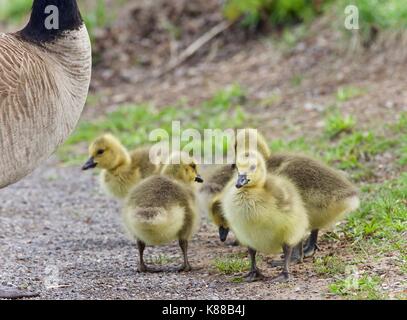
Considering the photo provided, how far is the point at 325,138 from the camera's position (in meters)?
9.65

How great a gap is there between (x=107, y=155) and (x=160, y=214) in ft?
5.97

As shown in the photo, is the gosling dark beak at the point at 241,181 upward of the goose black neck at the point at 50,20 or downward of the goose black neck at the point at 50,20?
downward

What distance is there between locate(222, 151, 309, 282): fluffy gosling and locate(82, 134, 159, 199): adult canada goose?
208 centimetres

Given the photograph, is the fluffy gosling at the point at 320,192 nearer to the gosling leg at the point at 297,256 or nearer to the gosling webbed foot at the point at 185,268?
the gosling leg at the point at 297,256

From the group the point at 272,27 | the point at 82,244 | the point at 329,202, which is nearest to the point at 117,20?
the point at 272,27

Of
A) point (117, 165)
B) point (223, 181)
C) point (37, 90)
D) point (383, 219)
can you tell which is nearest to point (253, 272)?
point (223, 181)

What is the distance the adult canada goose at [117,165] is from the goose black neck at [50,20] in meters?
1.46

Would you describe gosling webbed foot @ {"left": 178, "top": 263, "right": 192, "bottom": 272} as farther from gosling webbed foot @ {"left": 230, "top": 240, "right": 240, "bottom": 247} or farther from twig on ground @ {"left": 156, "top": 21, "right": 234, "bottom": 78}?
twig on ground @ {"left": 156, "top": 21, "right": 234, "bottom": 78}

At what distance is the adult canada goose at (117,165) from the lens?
7.93 m

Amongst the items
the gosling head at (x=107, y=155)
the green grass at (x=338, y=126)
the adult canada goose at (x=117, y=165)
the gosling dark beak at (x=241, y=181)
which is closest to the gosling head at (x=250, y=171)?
the gosling dark beak at (x=241, y=181)

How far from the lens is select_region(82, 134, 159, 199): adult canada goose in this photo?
312 inches

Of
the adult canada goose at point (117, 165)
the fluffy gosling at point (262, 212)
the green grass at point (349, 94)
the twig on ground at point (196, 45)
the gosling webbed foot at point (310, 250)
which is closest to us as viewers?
the fluffy gosling at point (262, 212)

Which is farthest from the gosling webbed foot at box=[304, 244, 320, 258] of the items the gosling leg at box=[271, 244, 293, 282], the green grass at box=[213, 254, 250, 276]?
→ the gosling leg at box=[271, 244, 293, 282]
